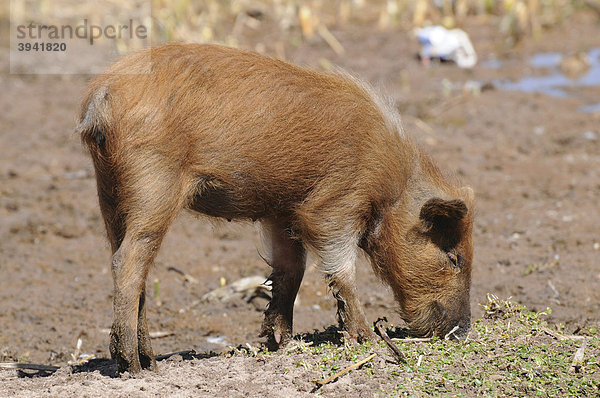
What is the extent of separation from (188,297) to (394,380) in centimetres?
297

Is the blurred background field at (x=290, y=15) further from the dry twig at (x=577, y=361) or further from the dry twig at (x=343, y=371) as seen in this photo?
the dry twig at (x=577, y=361)

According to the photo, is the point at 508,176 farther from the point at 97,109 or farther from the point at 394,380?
the point at 97,109

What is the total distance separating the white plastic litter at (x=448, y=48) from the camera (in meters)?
14.2

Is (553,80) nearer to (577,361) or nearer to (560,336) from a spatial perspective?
(560,336)

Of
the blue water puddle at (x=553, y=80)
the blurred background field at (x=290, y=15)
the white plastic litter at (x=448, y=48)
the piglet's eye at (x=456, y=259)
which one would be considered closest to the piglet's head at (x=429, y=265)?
the piglet's eye at (x=456, y=259)

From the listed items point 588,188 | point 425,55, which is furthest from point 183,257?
point 425,55

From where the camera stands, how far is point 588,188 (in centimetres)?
900

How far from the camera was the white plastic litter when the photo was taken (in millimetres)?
14203

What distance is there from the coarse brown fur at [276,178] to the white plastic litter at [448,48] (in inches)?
364

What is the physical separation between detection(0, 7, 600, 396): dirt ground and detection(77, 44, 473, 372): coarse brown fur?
45 centimetres

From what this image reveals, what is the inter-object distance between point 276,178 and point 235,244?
11.6ft

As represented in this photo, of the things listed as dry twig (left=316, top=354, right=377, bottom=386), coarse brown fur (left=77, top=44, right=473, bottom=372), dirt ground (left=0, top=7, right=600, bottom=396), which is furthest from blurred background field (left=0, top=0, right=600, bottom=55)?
dry twig (left=316, top=354, right=377, bottom=386)

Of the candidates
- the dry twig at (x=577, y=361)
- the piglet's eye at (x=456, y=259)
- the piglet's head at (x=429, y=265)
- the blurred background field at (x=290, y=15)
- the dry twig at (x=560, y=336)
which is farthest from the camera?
the blurred background field at (x=290, y=15)

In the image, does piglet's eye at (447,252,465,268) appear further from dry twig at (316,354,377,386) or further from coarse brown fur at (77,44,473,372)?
dry twig at (316,354,377,386)
